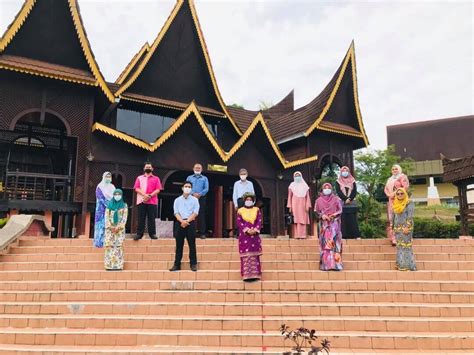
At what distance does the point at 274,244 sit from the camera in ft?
25.2

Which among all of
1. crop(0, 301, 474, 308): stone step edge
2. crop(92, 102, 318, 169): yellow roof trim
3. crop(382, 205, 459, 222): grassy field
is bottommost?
crop(0, 301, 474, 308): stone step edge

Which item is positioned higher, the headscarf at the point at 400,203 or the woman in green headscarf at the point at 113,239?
the headscarf at the point at 400,203

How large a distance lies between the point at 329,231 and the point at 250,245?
4.87 ft

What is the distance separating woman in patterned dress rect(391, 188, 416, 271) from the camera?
640 cm

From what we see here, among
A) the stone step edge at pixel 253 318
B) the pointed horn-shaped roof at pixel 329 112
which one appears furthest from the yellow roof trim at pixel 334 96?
the stone step edge at pixel 253 318

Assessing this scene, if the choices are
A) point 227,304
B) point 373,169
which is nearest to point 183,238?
point 227,304

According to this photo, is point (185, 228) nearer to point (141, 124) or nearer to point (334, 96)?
point (141, 124)

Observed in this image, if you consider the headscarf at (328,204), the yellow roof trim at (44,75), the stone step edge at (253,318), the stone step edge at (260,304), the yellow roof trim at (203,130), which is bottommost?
the stone step edge at (253,318)

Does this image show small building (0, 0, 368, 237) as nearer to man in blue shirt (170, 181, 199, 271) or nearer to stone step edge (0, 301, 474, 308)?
man in blue shirt (170, 181, 199, 271)

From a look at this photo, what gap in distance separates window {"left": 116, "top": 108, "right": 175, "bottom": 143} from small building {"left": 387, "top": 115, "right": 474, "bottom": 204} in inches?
1043

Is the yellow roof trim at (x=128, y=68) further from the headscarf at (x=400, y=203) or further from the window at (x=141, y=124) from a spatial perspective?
the headscarf at (x=400, y=203)

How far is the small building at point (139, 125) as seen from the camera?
10.5m

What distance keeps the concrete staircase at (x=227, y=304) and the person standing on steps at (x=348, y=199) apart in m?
1.58

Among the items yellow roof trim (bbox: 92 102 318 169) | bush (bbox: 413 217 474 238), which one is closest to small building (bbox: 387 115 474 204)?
bush (bbox: 413 217 474 238)
